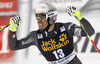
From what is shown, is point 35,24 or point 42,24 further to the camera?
point 35,24

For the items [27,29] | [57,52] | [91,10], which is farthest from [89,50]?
[57,52]

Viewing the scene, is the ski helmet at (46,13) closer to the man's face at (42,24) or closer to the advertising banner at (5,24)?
the man's face at (42,24)

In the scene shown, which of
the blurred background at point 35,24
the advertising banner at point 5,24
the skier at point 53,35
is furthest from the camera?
the advertising banner at point 5,24

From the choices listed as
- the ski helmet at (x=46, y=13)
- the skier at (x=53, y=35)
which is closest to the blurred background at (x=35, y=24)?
the skier at (x=53, y=35)

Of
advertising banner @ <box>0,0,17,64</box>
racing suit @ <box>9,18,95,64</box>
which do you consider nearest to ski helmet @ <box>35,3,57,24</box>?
racing suit @ <box>9,18,95,64</box>

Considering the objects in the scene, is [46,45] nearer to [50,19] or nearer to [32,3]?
[50,19]

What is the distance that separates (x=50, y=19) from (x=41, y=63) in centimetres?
235

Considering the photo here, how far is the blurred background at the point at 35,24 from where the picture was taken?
570cm

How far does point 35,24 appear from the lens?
6.20 m

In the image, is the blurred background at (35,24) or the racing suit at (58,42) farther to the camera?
the blurred background at (35,24)

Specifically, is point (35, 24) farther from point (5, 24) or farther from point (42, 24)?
point (42, 24)

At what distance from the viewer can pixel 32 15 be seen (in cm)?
621

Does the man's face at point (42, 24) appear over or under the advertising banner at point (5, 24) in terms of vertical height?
over

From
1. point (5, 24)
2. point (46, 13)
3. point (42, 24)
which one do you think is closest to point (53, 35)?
point (42, 24)
